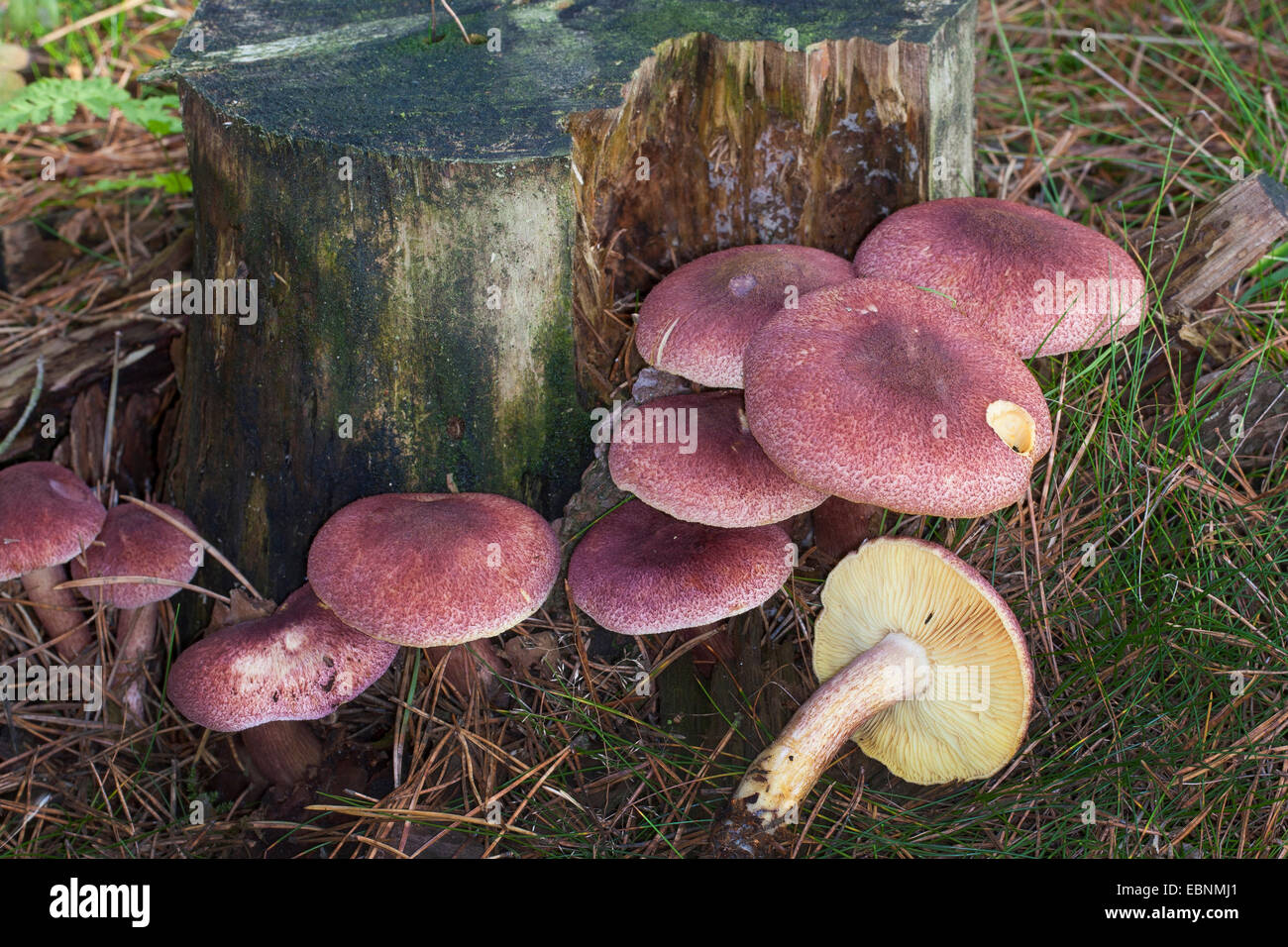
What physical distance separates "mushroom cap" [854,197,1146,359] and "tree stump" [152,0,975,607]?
0.58 m

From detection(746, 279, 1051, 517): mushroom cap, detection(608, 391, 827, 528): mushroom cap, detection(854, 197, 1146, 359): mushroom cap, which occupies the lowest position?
detection(608, 391, 827, 528): mushroom cap

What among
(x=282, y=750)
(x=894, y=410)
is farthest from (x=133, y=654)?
(x=894, y=410)

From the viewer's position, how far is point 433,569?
2.67 meters

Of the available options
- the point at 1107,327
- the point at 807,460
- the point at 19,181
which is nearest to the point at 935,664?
the point at 807,460

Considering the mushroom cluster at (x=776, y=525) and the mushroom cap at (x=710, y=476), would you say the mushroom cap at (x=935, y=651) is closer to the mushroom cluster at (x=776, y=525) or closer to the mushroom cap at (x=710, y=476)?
the mushroom cluster at (x=776, y=525)

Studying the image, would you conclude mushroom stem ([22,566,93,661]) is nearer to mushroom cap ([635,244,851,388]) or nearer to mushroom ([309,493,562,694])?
mushroom ([309,493,562,694])

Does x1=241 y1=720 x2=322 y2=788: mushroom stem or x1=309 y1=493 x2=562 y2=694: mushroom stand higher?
x1=309 y1=493 x2=562 y2=694: mushroom

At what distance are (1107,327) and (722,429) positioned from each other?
3.89 ft

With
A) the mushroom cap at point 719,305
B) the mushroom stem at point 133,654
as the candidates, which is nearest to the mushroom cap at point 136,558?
the mushroom stem at point 133,654

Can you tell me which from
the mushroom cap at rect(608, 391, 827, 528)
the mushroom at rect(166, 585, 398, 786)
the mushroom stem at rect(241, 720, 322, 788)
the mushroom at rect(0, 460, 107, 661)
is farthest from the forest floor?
the mushroom cap at rect(608, 391, 827, 528)

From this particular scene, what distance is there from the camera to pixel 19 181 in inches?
197

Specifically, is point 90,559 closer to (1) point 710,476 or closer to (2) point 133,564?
(2) point 133,564

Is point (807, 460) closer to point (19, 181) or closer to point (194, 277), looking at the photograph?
point (194, 277)

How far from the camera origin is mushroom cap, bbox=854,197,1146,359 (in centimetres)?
290
